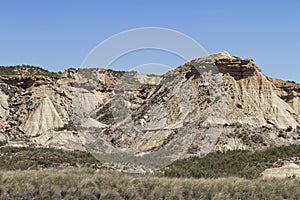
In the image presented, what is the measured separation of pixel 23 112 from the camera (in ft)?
190

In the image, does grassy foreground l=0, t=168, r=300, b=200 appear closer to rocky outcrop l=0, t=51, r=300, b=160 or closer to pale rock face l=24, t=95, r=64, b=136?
rocky outcrop l=0, t=51, r=300, b=160

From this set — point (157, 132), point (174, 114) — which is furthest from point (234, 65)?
point (157, 132)

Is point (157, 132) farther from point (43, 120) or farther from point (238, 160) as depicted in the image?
point (43, 120)

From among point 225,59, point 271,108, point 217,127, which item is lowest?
point 217,127

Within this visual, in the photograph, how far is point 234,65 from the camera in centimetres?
4534

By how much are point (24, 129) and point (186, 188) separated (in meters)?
39.5

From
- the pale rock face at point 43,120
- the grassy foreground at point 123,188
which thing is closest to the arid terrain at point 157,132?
the grassy foreground at point 123,188

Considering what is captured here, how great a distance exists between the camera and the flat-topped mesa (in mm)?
45031

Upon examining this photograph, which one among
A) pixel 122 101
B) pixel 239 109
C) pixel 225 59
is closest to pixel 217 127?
pixel 239 109

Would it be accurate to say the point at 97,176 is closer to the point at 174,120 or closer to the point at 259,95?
the point at 174,120

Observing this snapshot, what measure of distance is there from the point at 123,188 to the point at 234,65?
2952cm

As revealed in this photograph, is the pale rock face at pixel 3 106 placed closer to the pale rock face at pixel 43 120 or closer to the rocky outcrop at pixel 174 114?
the rocky outcrop at pixel 174 114

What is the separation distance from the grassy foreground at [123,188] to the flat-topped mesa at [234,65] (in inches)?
1038

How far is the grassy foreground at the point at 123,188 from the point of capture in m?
17.3
